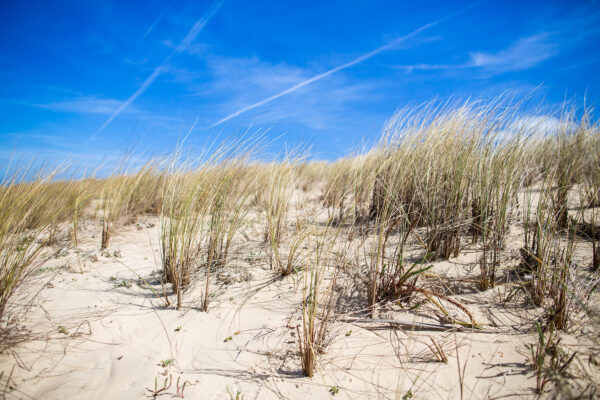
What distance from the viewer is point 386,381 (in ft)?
4.39

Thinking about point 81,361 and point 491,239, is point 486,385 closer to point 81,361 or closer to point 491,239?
point 491,239

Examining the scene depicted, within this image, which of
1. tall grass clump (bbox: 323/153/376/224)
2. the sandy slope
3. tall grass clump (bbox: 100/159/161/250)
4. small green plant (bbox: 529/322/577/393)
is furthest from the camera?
tall grass clump (bbox: 100/159/161/250)

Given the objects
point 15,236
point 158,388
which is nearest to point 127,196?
point 15,236

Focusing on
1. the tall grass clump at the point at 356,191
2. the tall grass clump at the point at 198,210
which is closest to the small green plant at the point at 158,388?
the tall grass clump at the point at 198,210

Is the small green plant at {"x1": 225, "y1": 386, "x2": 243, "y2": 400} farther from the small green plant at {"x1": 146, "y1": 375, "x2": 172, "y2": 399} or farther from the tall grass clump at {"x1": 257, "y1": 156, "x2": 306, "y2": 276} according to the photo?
the tall grass clump at {"x1": 257, "y1": 156, "x2": 306, "y2": 276}

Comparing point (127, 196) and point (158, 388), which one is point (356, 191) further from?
point (127, 196)

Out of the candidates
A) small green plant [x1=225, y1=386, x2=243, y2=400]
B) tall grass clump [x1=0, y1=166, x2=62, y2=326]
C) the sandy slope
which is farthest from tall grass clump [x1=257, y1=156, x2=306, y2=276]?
tall grass clump [x1=0, y1=166, x2=62, y2=326]

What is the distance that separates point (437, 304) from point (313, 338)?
2.51 ft

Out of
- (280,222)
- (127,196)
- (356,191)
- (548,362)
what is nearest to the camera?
(548,362)

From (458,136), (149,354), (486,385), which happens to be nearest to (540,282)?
(486,385)

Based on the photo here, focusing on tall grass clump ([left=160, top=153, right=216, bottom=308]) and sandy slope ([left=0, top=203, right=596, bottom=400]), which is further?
tall grass clump ([left=160, top=153, right=216, bottom=308])

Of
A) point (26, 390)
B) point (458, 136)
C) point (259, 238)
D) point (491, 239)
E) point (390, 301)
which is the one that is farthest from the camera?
point (259, 238)

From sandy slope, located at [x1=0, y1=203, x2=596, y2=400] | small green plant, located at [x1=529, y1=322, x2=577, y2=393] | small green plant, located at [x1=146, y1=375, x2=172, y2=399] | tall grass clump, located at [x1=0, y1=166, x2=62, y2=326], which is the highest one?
tall grass clump, located at [x1=0, y1=166, x2=62, y2=326]

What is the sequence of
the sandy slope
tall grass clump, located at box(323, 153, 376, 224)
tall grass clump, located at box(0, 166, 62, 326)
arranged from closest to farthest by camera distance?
1. the sandy slope
2. tall grass clump, located at box(0, 166, 62, 326)
3. tall grass clump, located at box(323, 153, 376, 224)
